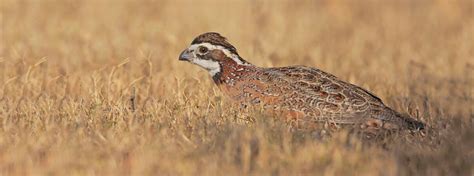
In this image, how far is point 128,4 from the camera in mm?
15461

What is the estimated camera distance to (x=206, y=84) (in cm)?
991

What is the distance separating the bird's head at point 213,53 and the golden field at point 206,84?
305 mm

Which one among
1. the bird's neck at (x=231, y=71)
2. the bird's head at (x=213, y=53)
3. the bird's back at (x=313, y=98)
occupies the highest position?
the bird's head at (x=213, y=53)

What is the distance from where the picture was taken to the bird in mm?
8031

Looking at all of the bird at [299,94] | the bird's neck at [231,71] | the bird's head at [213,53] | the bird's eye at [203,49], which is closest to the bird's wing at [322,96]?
the bird at [299,94]

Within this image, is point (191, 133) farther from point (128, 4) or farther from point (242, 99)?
point (128, 4)

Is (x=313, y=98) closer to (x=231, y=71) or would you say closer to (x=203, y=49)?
(x=231, y=71)

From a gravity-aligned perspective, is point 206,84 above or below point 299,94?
above

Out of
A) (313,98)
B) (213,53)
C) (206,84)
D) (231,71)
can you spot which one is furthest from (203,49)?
(313,98)

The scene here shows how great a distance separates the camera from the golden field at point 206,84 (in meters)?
6.64

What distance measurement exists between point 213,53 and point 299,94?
965mm

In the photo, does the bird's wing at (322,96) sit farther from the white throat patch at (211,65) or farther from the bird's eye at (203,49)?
the bird's eye at (203,49)

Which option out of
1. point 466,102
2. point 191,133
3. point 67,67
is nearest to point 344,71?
point 466,102

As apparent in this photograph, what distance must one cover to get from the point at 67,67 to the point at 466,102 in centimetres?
426
